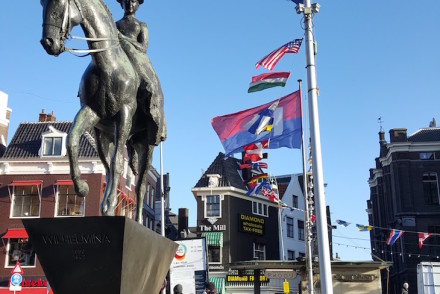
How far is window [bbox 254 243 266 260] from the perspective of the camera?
4609 cm

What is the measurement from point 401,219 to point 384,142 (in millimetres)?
9816

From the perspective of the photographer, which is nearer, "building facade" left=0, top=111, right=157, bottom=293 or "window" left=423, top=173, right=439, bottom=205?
"building facade" left=0, top=111, right=157, bottom=293

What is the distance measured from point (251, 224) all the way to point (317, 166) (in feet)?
114

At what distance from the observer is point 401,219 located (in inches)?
1853

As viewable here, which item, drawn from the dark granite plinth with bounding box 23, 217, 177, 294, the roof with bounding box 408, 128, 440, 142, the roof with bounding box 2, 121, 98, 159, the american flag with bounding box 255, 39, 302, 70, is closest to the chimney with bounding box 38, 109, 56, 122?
the roof with bounding box 2, 121, 98, 159

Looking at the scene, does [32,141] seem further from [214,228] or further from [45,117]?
[214,228]

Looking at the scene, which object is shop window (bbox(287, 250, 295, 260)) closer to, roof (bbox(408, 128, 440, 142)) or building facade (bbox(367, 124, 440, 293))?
building facade (bbox(367, 124, 440, 293))

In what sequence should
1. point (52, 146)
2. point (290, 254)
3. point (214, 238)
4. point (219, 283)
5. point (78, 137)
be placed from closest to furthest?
point (78, 137)
point (52, 146)
point (219, 283)
point (214, 238)
point (290, 254)

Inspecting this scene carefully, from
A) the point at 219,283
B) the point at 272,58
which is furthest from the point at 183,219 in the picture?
the point at 272,58

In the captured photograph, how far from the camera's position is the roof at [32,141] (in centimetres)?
3362

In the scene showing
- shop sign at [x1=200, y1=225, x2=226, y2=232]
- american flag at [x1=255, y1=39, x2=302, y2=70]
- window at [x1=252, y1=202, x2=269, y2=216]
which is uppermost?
american flag at [x1=255, y1=39, x2=302, y2=70]

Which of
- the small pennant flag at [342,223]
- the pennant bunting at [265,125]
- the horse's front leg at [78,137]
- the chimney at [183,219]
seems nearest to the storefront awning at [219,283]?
the chimney at [183,219]

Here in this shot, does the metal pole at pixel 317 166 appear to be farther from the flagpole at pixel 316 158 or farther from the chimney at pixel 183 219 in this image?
the chimney at pixel 183 219

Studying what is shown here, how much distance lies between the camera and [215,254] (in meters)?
42.5
